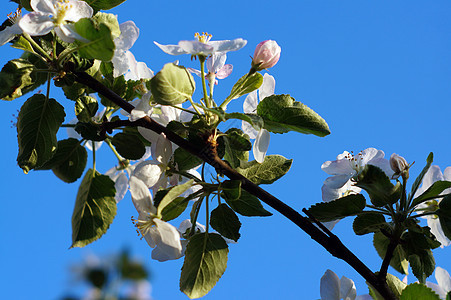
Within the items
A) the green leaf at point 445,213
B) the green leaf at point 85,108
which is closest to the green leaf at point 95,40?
the green leaf at point 85,108

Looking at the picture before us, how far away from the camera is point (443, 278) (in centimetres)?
131

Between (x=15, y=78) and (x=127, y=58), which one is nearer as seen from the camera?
(x=15, y=78)

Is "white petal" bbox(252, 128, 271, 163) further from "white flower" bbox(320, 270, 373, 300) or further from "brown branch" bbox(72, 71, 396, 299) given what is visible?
"white flower" bbox(320, 270, 373, 300)

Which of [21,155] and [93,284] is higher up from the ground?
[93,284]

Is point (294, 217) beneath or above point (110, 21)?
beneath

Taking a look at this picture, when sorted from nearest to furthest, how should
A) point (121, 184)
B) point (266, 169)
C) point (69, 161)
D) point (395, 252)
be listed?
1. point (266, 169)
2. point (395, 252)
3. point (69, 161)
4. point (121, 184)

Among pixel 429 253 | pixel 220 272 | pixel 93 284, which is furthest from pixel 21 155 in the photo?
pixel 93 284

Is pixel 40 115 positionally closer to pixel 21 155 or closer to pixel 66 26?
pixel 21 155

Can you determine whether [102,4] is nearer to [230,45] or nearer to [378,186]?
Answer: [230,45]

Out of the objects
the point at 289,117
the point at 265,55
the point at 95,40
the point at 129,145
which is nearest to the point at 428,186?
the point at 289,117

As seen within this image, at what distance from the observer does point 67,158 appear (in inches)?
53.7

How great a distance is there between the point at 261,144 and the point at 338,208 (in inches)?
9.0

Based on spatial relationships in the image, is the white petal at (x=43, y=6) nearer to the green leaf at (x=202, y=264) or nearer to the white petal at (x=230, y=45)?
the white petal at (x=230, y=45)

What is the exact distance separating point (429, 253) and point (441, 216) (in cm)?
9
